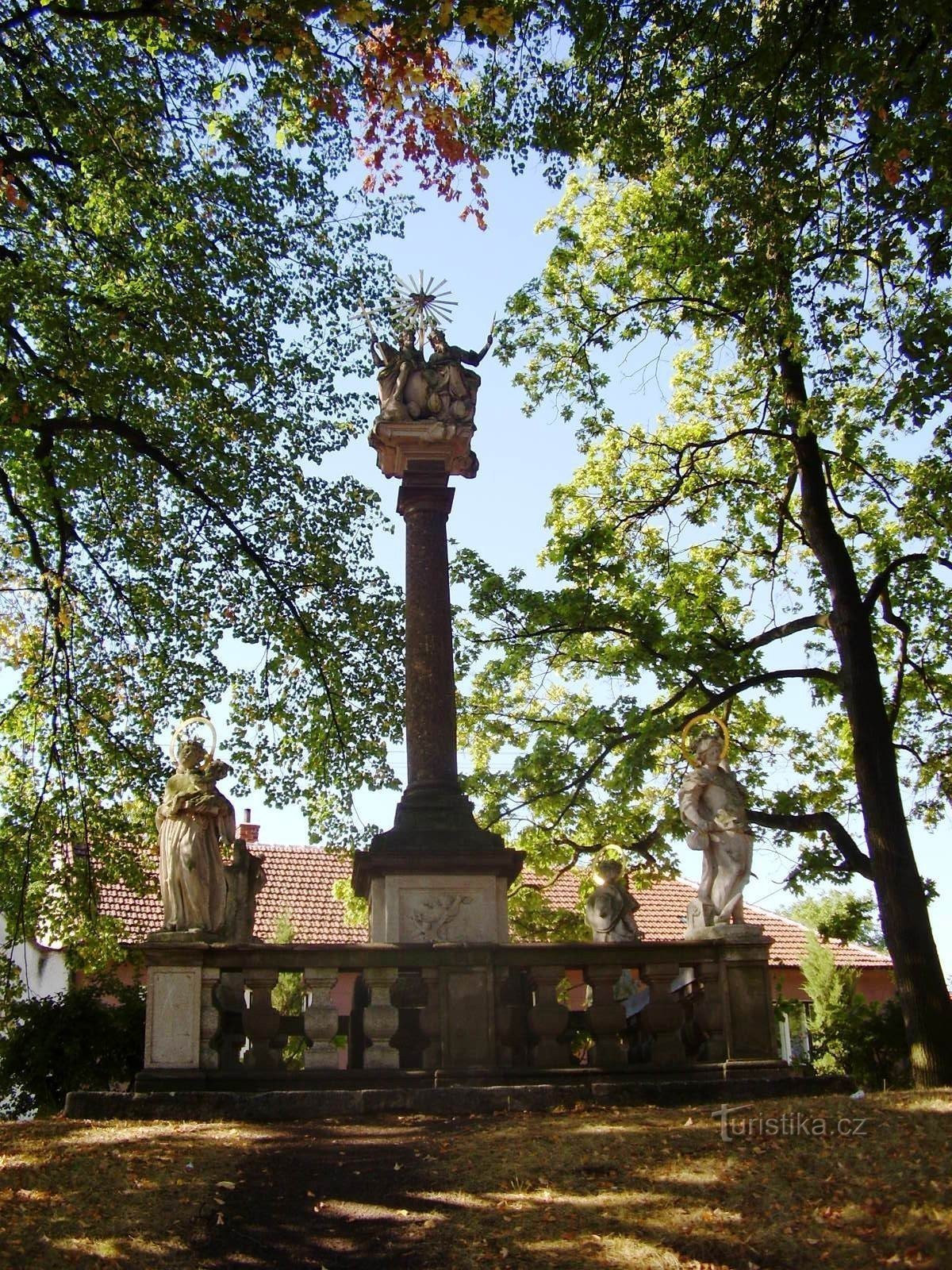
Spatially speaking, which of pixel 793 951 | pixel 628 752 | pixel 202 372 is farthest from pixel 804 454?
pixel 793 951

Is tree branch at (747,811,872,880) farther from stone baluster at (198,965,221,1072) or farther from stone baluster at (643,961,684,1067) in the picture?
stone baluster at (198,965,221,1072)

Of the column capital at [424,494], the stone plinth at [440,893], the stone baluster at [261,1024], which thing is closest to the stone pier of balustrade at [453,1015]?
the stone baluster at [261,1024]

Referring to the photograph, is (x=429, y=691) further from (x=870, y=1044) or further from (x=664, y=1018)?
(x=870, y=1044)

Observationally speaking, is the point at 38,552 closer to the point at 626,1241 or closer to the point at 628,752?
→ the point at 628,752

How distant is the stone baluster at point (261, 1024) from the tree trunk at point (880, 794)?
677 cm

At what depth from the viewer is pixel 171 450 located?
1418 centimetres

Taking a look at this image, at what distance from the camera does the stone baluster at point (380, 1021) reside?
377 inches

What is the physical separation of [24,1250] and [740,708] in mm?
14641

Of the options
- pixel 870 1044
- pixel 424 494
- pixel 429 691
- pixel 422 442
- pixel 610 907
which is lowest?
pixel 870 1044

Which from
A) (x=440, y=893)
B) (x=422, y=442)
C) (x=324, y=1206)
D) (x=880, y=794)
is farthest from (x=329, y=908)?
(x=324, y=1206)

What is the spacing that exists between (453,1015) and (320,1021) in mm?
1024

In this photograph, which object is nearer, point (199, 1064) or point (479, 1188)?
point (479, 1188)

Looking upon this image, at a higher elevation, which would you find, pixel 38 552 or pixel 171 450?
pixel 171 450

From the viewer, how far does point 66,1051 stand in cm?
1370
